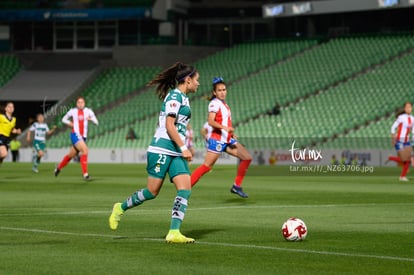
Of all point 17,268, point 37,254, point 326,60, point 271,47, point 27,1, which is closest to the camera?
point 17,268

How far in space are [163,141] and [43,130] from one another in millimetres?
33743

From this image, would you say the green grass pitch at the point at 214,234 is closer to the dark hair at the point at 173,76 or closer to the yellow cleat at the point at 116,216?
the yellow cleat at the point at 116,216

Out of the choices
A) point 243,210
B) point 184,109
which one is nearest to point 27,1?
point 243,210

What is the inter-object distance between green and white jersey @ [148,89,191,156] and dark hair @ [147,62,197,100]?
0.28m

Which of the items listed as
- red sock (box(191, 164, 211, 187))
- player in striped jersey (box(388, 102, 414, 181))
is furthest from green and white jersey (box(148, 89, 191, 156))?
player in striped jersey (box(388, 102, 414, 181))

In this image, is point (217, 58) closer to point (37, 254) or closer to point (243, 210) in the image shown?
point (243, 210)

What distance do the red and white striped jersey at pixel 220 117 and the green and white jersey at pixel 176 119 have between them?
28.5 ft

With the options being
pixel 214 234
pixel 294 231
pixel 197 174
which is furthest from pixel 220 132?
pixel 294 231

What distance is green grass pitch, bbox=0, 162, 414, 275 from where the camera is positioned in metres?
11.1

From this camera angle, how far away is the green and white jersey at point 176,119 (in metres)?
13.6

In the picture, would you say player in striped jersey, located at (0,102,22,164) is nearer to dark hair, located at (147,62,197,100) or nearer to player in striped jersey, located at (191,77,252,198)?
player in striped jersey, located at (191,77,252,198)

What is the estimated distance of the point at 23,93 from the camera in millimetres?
69500

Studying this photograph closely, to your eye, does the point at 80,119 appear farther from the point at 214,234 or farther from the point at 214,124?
the point at 214,234

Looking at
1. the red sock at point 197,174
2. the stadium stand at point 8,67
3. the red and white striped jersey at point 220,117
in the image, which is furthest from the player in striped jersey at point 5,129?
the stadium stand at point 8,67
